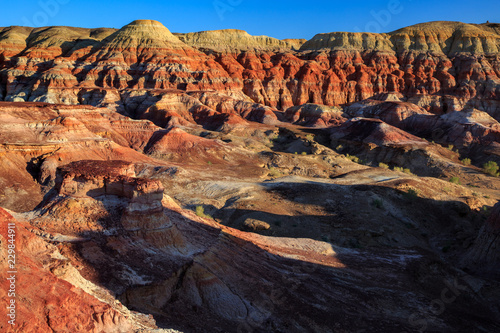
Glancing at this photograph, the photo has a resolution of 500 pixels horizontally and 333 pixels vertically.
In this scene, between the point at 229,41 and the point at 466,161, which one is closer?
the point at 466,161

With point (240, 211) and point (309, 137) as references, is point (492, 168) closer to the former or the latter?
point (309, 137)

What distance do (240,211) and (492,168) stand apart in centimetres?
3018

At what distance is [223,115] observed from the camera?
5838cm

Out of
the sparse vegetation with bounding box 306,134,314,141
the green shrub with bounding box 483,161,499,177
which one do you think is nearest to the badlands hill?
the green shrub with bounding box 483,161,499,177

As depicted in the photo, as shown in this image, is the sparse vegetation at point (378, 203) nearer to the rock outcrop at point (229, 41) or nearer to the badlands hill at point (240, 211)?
the badlands hill at point (240, 211)

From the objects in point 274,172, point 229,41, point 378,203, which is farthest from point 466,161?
point 229,41

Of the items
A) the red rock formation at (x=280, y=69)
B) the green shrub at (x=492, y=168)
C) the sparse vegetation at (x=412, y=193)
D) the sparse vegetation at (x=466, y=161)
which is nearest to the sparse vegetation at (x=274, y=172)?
the sparse vegetation at (x=412, y=193)

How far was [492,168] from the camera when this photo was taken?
37.4 meters

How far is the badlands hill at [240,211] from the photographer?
29.4 ft

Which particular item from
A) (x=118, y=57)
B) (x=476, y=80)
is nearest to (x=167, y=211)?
(x=118, y=57)

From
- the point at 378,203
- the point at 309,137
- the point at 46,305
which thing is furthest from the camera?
the point at 309,137

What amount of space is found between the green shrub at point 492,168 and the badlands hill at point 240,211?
0.43 meters

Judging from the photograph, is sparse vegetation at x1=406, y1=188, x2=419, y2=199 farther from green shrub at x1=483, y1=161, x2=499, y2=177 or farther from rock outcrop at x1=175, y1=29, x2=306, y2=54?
rock outcrop at x1=175, y1=29, x2=306, y2=54

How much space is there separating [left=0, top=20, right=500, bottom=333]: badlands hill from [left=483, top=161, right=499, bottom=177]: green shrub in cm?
43
